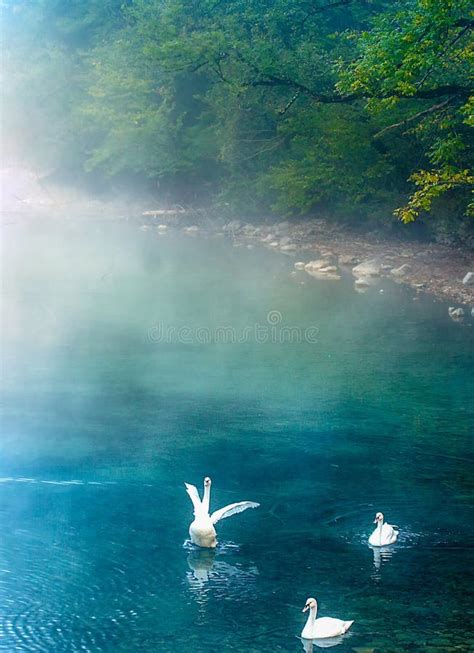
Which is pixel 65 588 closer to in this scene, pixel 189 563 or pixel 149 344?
pixel 189 563

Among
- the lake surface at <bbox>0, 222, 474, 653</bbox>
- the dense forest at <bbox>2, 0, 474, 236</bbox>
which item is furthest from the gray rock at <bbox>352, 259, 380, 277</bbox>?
the lake surface at <bbox>0, 222, 474, 653</bbox>

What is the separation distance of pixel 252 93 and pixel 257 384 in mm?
22344

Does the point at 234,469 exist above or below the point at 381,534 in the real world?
above

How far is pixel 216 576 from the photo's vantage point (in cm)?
1156

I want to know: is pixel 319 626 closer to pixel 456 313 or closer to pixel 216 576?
pixel 216 576

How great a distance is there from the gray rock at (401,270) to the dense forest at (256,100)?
2.03m

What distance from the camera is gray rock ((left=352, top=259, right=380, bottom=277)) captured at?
32.8m

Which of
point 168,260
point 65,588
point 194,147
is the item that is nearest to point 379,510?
point 65,588

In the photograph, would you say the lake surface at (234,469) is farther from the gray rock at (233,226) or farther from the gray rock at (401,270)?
the gray rock at (233,226)

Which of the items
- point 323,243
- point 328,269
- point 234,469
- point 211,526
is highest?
point 323,243

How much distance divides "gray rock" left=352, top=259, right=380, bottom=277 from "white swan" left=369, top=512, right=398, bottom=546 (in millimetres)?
20961

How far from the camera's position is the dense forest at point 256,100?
82.8ft

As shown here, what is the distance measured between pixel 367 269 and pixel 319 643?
78.7 ft

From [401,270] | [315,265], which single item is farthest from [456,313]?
[315,265]
